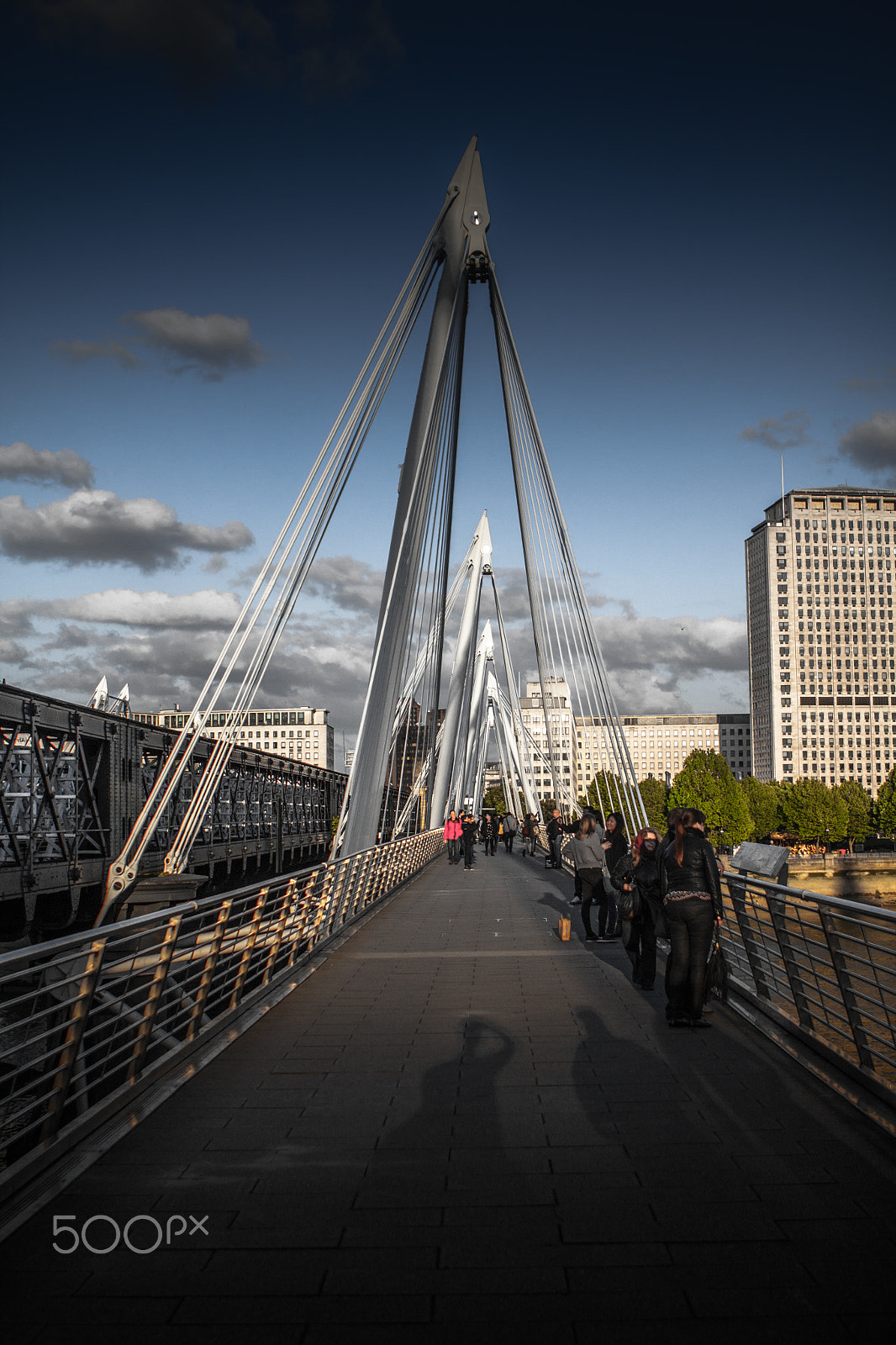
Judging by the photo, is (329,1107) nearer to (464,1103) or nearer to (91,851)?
(464,1103)

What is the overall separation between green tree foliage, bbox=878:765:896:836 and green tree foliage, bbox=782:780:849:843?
11.0ft

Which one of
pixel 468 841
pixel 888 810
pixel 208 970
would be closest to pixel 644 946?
pixel 208 970

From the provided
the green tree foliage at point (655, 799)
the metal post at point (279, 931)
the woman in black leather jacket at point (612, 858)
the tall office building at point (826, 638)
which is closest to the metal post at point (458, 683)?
the woman in black leather jacket at point (612, 858)

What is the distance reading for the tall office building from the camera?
13600 cm

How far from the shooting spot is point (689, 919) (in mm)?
6949

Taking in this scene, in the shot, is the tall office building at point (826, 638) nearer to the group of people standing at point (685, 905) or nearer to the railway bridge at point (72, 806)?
the railway bridge at point (72, 806)

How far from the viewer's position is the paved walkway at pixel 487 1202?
3.11 m

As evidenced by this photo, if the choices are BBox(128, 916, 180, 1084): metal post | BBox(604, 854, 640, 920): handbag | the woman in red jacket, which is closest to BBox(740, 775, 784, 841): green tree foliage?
the woman in red jacket

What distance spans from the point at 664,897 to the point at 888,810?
95499mm

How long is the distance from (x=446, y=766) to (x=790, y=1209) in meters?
38.2

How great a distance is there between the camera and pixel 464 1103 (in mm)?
5289

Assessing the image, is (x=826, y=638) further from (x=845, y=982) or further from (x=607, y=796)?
(x=845, y=982)

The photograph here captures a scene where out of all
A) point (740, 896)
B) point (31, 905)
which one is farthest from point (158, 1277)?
point (31, 905)

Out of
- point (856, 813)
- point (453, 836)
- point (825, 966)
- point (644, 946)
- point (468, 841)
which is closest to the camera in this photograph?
point (825, 966)
